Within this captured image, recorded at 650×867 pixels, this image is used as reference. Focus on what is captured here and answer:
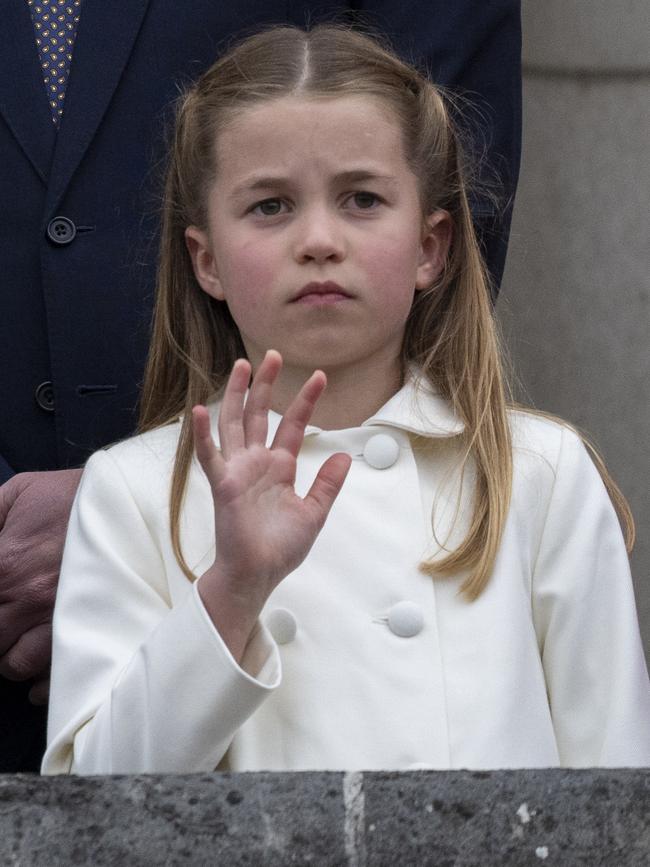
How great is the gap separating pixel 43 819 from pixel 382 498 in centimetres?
90

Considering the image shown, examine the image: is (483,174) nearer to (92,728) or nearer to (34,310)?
(34,310)

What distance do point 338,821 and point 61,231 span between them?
1594 millimetres

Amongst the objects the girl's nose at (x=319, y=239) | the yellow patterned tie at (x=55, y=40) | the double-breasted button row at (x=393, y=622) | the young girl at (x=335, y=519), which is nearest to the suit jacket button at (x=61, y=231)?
the yellow patterned tie at (x=55, y=40)

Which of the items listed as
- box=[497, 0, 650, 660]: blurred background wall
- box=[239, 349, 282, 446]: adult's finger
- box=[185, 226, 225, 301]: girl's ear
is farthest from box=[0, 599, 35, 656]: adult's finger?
box=[497, 0, 650, 660]: blurred background wall

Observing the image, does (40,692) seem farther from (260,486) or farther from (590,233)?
(590,233)

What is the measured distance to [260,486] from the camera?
97.7 inches

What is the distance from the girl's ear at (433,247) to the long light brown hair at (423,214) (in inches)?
1.1

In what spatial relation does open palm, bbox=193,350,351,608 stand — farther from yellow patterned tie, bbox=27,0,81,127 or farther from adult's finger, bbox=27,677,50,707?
yellow patterned tie, bbox=27,0,81,127

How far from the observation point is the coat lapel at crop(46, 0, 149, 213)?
11.2 feet

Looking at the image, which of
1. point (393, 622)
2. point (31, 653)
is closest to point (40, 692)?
point (31, 653)

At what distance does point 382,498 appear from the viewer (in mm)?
2836

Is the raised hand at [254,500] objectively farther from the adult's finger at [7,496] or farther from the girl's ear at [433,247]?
the adult's finger at [7,496]

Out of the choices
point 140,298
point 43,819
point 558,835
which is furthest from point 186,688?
point 140,298

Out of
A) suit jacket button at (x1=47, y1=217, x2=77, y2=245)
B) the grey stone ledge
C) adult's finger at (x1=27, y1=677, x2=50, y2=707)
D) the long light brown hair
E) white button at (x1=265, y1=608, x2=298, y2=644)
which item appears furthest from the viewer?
suit jacket button at (x1=47, y1=217, x2=77, y2=245)
